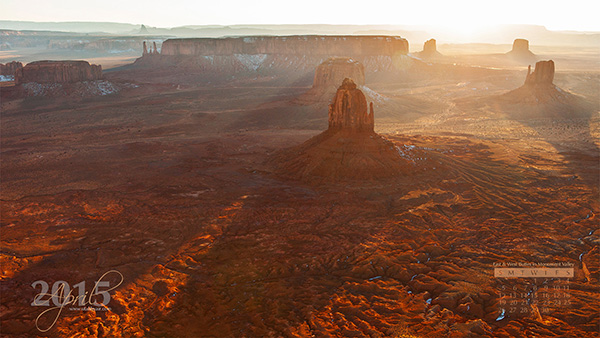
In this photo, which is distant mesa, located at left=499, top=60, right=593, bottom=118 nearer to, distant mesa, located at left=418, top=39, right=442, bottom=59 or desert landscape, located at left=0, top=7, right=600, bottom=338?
desert landscape, located at left=0, top=7, right=600, bottom=338

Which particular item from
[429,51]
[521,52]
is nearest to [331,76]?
[429,51]

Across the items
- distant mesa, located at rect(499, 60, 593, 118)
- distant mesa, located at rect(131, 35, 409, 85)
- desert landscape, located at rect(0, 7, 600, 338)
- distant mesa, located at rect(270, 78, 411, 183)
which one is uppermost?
distant mesa, located at rect(131, 35, 409, 85)

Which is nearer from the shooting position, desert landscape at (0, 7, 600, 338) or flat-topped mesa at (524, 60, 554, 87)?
desert landscape at (0, 7, 600, 338)

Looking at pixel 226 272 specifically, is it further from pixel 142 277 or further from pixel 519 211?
pixel 519 211

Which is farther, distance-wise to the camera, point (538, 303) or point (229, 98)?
point (229, 98)

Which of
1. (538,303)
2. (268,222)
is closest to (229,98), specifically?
(268,222)

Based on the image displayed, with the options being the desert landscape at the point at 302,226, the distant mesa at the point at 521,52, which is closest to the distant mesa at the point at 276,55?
the distant mesa at the point at 521,52

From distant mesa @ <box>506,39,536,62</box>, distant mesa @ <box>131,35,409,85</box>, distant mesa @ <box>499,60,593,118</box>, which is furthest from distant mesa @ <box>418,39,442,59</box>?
distant mesa @ <box>499,60,593,118</box>
